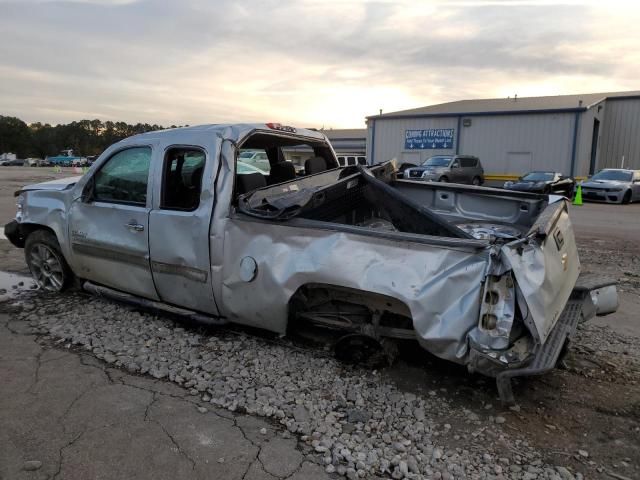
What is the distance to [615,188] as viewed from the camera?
62.9ft

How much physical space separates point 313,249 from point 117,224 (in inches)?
83.8

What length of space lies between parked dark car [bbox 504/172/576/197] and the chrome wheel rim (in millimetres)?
19726

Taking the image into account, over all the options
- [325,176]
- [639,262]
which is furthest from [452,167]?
[325,176]

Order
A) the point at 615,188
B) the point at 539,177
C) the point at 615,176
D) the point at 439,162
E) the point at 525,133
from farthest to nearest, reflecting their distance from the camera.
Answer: the point at 525,133
the point at 439,162
the point at 539,177
the point at 615,176
the point at 615,188

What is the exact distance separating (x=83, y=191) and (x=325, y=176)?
2443 mm

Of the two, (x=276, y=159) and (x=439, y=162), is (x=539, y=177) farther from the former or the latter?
(x=276, y=159)

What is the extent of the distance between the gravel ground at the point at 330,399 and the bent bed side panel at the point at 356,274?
40cm

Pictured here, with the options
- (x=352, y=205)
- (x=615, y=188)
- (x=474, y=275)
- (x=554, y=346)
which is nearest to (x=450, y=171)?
(x=615, y=188)

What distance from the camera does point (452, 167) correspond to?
26.2 m

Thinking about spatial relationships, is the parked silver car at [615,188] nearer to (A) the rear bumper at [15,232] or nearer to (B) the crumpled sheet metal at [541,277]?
(B) the crumpled sheet metal at [541,277]

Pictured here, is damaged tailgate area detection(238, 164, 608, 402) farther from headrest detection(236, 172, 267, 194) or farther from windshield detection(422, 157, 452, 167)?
windshield detection(422, 157, 452, 167)

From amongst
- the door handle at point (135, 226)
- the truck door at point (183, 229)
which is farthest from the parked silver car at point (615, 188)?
the door handle at point (135, 226)

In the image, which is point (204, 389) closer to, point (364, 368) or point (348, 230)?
point (364, 368)

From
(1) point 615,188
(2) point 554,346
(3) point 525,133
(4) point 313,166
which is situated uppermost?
(3) point 525,133
